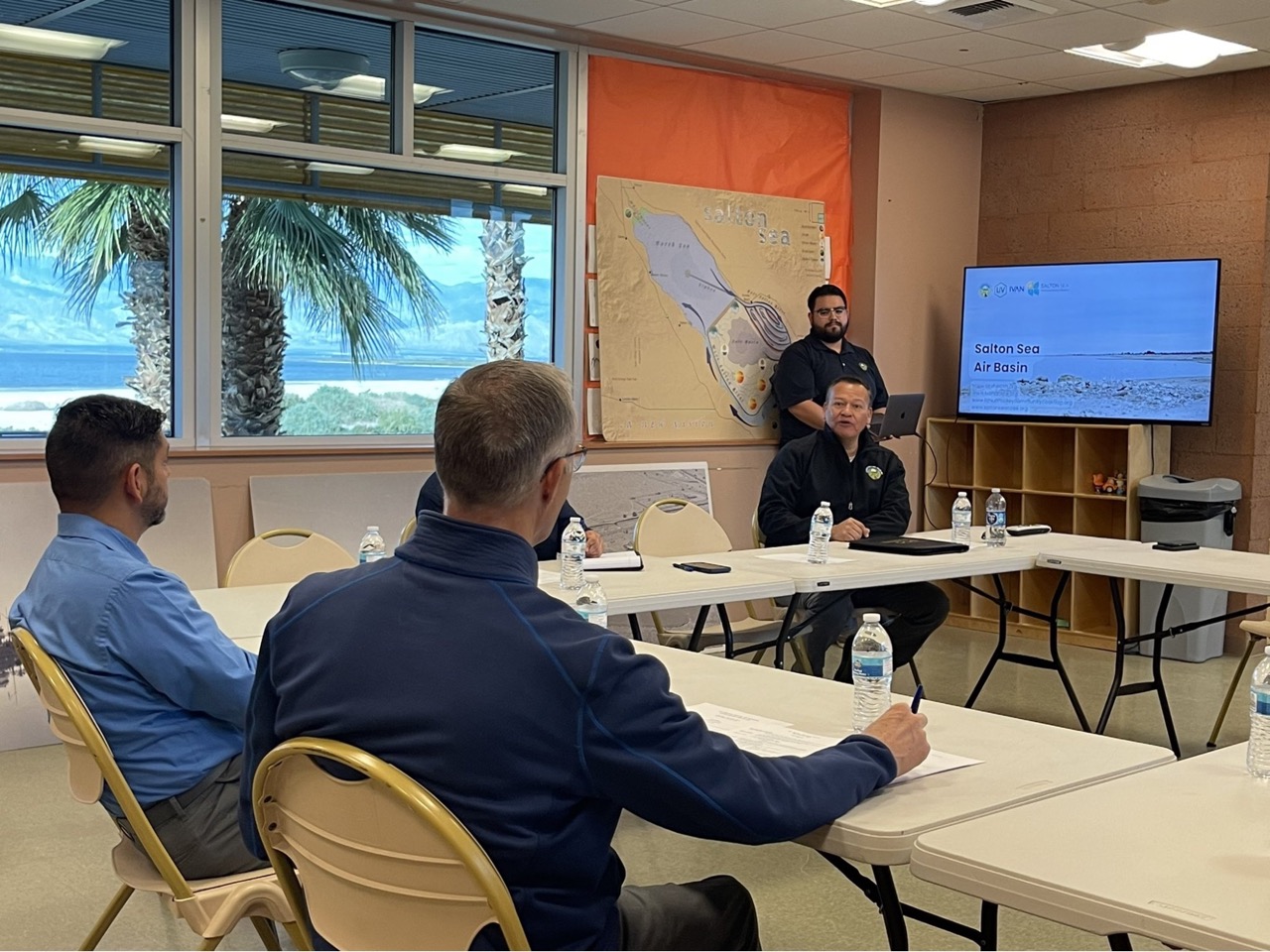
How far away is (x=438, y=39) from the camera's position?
635 centimetres

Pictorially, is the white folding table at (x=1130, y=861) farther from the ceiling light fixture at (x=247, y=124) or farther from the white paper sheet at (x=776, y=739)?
the ceiling light fixture at (x=247, y=124)

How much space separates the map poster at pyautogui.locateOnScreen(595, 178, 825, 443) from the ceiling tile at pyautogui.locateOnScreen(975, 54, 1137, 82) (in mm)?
1150

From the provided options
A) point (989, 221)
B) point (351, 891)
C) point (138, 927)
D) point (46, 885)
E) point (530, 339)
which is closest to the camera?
point (351, 891)

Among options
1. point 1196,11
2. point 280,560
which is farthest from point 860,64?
point 280,560

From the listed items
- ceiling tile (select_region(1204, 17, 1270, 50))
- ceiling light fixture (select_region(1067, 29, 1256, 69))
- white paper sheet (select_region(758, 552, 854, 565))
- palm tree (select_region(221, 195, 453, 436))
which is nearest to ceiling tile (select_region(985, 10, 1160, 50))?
ceiling light fixture (select_region(1067, 29, 1256, 69))

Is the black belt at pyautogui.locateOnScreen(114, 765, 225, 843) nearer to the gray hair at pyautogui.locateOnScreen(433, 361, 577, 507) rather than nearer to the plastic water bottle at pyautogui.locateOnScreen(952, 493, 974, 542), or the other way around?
the gray hair at pyautogui.locateOnScreen(433, 361, 577, 507)

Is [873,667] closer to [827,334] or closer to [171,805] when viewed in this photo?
[171,805]

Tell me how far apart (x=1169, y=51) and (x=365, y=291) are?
386cm

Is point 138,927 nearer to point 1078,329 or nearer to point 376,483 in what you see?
point 376,483

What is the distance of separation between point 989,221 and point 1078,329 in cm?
117

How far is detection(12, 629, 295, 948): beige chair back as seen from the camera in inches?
88.4

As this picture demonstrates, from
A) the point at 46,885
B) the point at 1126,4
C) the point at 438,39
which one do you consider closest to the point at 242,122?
the point at 438,39

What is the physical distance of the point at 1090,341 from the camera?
23.9 feet

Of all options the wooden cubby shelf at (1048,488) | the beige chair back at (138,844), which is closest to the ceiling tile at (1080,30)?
Answer: the wooden cubby shelf at (1048,488)
